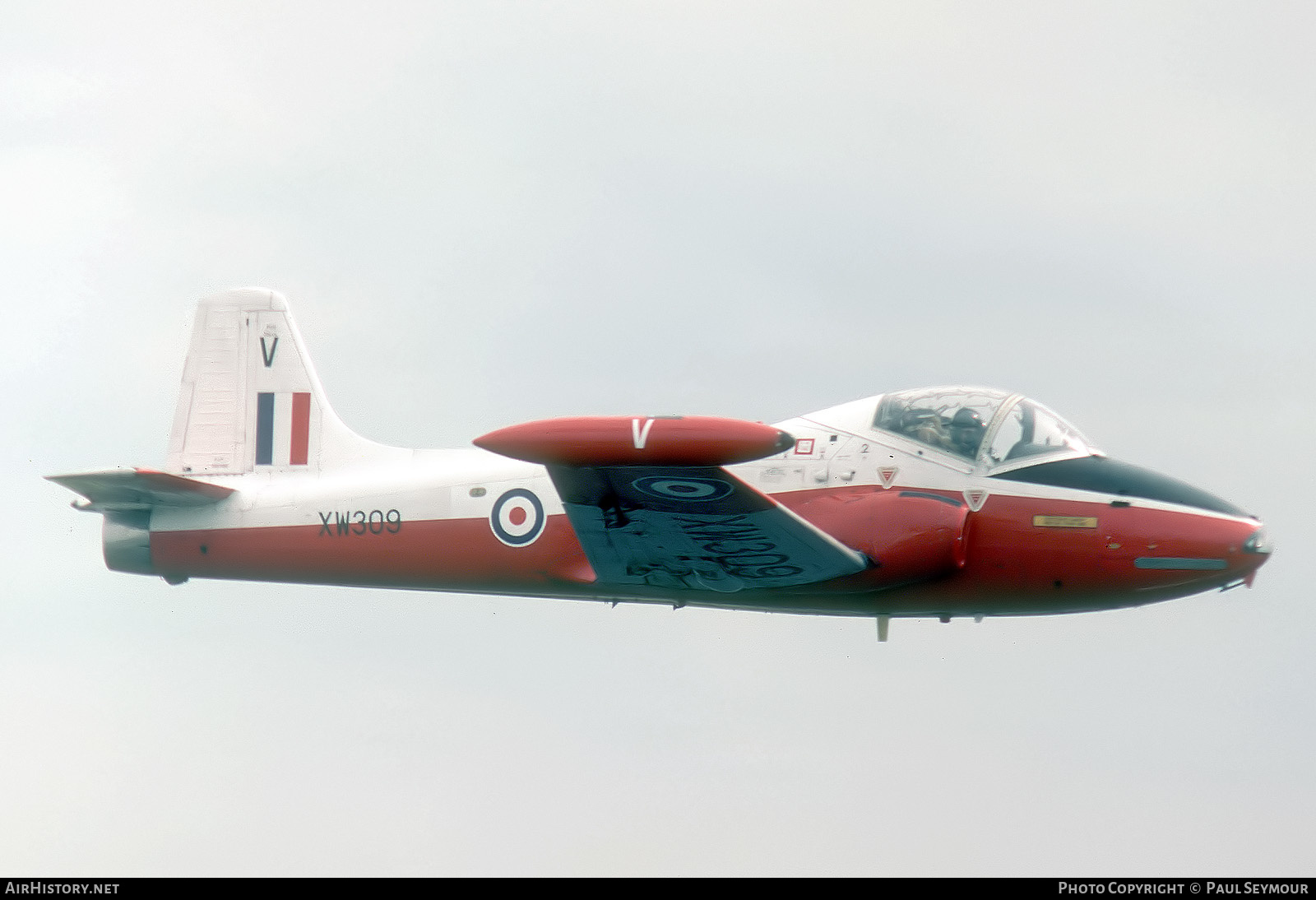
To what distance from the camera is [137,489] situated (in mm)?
16844

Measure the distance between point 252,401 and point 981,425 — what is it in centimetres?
923

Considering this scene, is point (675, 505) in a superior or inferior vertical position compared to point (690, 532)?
superior

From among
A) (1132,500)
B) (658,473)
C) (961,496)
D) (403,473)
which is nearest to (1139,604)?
(1132,500)

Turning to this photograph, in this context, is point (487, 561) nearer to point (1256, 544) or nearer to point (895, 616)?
point (895, 616)

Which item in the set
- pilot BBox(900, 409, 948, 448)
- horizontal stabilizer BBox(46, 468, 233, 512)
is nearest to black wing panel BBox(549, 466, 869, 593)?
pilot BBox(900, 409, 948, 448)

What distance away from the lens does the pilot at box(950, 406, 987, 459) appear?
14.9m

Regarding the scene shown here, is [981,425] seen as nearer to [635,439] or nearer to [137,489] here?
[635,439]

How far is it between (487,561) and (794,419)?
3.76 metres

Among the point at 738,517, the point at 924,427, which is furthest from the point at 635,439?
the point at 924,427

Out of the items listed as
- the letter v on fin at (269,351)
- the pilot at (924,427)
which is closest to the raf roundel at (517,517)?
the pilot at (924,427)

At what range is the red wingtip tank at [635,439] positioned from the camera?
11812 millimetres

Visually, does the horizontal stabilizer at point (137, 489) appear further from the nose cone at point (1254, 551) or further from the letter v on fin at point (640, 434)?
the nose cone at point (1254, 551)

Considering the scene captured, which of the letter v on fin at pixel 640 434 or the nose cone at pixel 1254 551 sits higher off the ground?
the letter v on fin at pixel 640 434

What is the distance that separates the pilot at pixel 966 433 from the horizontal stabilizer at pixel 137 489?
28.1ft
